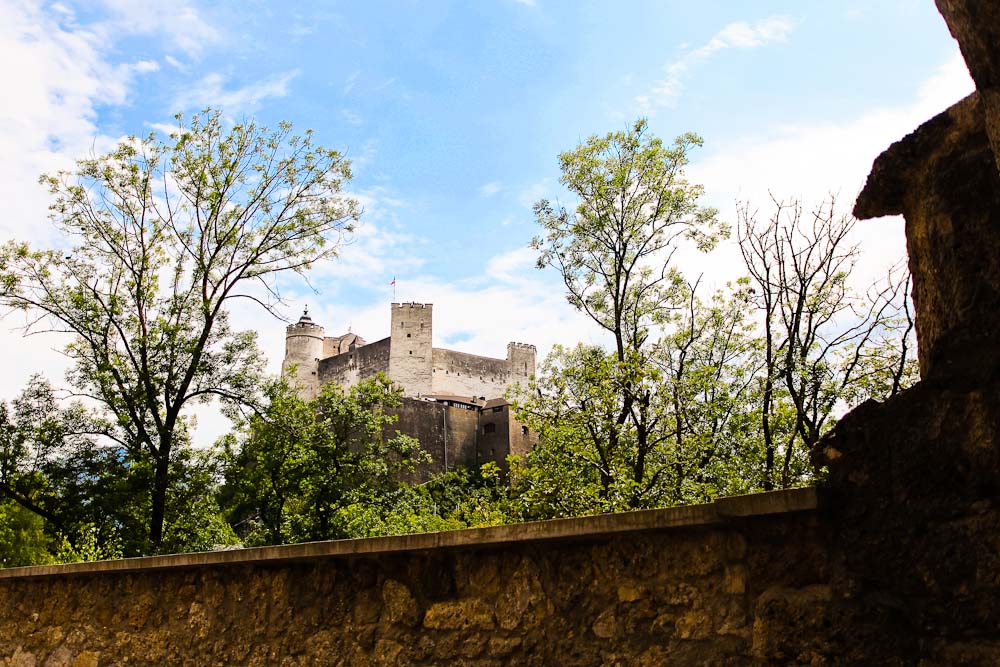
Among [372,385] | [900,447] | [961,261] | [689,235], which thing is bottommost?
[900,447]

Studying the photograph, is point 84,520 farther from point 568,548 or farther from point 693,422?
point 568,548

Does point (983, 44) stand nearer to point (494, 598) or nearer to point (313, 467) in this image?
point (494, 598)

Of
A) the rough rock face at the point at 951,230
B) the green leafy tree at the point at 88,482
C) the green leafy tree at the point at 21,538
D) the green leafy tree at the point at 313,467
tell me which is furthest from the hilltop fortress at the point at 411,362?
the rough rock face at the point at 951,230

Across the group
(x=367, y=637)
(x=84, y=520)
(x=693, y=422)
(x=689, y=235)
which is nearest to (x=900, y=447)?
(x=367, y=637)

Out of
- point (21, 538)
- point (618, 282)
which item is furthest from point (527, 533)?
point (21, 538)

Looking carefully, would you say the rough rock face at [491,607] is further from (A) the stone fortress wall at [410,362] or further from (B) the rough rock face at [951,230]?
(A) the stone fortress wall at [410,362]

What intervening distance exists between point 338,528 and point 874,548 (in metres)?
19.9

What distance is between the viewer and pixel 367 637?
3660mm

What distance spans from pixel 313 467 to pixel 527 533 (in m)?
19.1

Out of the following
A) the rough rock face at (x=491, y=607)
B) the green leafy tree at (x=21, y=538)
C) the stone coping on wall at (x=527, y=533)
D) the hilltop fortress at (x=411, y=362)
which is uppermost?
the hilltop fortress at (x=411, y=362)

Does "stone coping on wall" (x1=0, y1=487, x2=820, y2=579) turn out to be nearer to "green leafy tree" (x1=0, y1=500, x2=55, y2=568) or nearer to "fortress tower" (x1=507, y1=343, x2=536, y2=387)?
"green leafy tree" (x1=0, y1=500, x2=55, y2=568)

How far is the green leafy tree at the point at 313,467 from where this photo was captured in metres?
20.9

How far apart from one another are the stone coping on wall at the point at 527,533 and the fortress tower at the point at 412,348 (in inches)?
2313

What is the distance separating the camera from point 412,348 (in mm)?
64438
